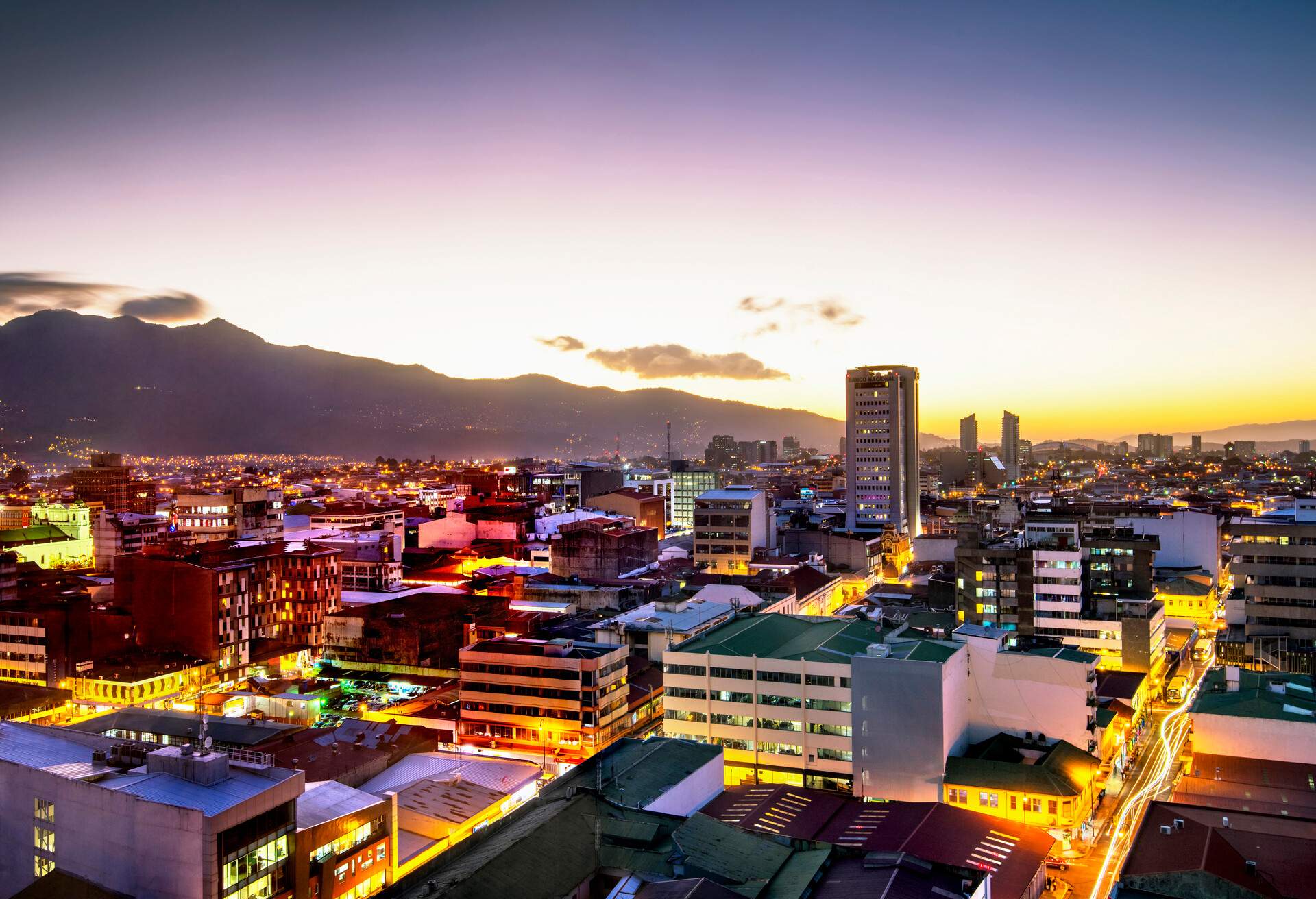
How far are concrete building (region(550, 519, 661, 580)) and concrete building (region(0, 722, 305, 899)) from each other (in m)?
50.5

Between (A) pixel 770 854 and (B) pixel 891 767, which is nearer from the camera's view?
(A) pixel 770 854

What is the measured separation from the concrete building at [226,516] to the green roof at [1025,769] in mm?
76386

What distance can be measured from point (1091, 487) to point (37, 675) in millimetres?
181920

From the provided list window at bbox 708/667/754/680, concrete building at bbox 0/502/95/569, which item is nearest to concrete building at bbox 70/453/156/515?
concrete building at bbox 0/502/95/569

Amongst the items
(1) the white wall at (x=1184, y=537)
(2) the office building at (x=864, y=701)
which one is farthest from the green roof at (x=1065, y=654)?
(1) the white wall at (x=1184, y=537)

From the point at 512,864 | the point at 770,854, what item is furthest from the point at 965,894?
the point at 512,864

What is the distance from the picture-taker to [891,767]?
36.6 m

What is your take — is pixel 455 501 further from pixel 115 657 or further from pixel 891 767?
pixel 891 767

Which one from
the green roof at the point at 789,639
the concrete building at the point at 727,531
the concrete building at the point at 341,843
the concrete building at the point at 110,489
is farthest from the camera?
the concrete building at the point at 110,489

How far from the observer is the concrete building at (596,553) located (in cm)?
7638

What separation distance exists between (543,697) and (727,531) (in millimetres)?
45456

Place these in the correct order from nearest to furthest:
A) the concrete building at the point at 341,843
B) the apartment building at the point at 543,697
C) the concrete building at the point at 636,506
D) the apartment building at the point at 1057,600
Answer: the concrete building at the point at 341,843, the apartment building at the point at 543,697, the apartment building at the point at 1057,600, the concrete building at the point at 636,506

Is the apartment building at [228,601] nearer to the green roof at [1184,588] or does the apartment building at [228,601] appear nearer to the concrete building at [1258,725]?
the concrete building at [1258,725]

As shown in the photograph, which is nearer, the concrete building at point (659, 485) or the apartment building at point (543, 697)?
the apartment building at point (543, 697)
